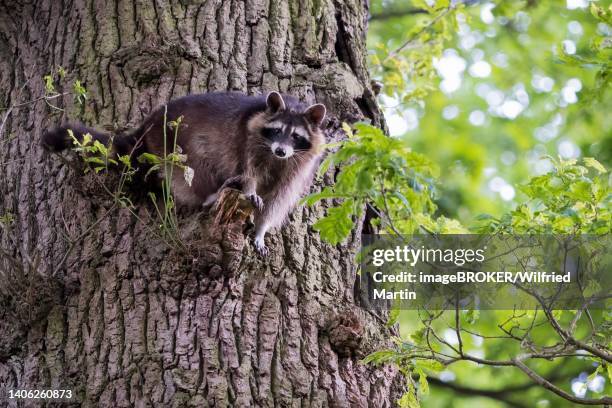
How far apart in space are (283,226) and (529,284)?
1.06 m

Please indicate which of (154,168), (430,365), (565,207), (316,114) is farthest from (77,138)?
(565,207)

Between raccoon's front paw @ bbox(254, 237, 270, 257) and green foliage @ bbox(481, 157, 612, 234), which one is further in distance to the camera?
raccoon's front paw @ bbox(254, 237, 270, 257)

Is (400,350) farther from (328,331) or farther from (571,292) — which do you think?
(571,292)

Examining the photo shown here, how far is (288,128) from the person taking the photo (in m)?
3.54

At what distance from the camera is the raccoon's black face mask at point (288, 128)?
11.2 ft

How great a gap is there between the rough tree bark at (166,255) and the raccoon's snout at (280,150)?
27 cm

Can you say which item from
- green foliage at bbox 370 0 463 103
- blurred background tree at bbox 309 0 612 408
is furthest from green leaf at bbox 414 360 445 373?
green foliage at bbox 370 0 463 103

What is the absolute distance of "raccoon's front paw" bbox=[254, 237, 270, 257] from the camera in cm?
301

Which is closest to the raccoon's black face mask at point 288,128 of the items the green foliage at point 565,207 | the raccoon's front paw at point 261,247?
the raccoon's front paw at point 261,247

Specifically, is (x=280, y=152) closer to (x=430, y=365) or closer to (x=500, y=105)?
(x=430, y=365)

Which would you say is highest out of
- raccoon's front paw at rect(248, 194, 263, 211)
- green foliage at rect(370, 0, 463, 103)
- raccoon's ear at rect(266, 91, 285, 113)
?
green foliage at rect(370, 0, 463, 103)

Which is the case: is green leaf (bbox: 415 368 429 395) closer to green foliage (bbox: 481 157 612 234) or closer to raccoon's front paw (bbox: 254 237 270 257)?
green foliage (bbox: 481 157 612 234)

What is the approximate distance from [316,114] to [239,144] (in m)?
0.39

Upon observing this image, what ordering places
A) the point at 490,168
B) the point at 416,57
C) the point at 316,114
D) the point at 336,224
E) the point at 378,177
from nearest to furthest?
the point at 378,177
the point at 336,224
the point at 316,114
the point at 416,57
the point at 490,168
